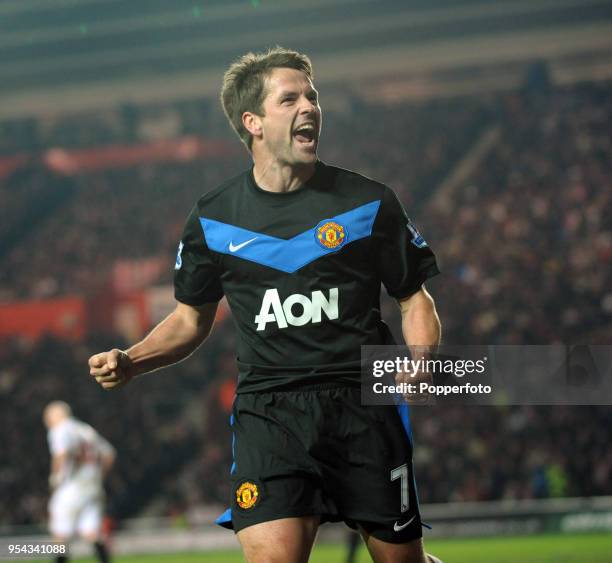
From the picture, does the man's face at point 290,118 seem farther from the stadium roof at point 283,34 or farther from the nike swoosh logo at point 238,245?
the stadium roof at point 283,34

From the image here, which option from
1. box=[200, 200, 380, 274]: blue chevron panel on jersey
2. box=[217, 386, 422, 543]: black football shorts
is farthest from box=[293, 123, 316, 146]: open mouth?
box=[217, 386, 422, 543]: black football shorts

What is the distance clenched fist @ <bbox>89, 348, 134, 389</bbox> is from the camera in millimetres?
3920

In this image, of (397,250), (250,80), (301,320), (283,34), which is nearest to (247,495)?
(301,320)

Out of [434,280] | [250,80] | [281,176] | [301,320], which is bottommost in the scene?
[301,320]

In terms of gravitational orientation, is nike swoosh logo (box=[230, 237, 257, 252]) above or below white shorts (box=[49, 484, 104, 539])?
above

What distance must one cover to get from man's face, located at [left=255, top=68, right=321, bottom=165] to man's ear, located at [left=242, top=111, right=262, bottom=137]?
3 centimetres

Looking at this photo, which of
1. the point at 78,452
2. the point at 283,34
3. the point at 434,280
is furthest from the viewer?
the point at 283,34

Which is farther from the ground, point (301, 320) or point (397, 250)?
point (397, 250)

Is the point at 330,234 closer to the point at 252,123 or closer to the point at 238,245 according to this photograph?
the point at 238,245

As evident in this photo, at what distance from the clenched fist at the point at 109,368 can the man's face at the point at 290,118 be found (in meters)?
0.95

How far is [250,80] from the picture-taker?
420cm

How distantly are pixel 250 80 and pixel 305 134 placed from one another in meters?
0.33

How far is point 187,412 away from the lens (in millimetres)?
21594

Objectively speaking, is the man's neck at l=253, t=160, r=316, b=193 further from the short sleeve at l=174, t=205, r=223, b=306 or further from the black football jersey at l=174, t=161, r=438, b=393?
the short sleeve at l=174, t=205, r=223, b=306
